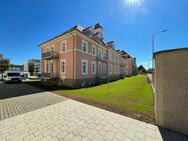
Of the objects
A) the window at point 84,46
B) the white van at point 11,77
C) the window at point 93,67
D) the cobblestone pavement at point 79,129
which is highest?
the window at point 84,46

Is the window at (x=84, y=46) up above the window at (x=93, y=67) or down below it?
above

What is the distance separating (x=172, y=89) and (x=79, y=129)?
11.0 ft

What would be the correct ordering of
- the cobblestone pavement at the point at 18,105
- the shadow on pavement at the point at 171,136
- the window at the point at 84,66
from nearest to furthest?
the shadow on pavement at the point at 171,136 < the cobblestone pavement at the point at 18,105 < the window at the point at 84,66

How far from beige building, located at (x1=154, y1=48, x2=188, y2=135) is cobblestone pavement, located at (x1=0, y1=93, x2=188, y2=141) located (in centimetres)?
37

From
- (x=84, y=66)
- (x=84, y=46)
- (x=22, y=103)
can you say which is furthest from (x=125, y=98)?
(x=84, y=46)

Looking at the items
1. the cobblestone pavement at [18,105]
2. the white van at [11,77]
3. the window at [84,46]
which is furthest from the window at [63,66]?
the white van at [11,77]

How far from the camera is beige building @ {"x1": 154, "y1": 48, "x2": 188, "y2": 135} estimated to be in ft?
10.9

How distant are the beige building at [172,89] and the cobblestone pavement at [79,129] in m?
0.37

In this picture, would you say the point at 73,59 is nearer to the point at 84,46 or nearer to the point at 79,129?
the point at 84,46

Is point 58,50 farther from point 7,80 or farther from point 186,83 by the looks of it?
point 186,83

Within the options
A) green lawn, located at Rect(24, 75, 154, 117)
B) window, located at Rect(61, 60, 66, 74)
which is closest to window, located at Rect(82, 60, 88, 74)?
window, located at Rect(61, 60, 66, 74)

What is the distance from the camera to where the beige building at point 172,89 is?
10.9ft

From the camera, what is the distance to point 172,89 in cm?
354

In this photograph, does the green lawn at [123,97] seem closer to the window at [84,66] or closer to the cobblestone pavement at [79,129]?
the cobblestone pavement at [79,129]
